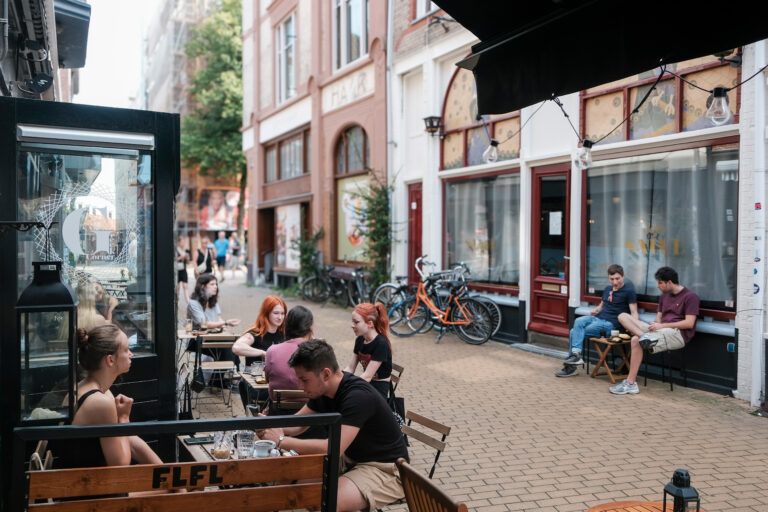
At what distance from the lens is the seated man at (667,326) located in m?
7.51

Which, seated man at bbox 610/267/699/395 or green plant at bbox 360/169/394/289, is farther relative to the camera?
green plant at bbox 360/169/394/289

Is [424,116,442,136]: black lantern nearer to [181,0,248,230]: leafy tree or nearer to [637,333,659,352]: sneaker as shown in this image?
[637,333,659,352]: sneaker

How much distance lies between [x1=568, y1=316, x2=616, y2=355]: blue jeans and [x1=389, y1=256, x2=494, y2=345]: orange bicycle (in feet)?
7.81

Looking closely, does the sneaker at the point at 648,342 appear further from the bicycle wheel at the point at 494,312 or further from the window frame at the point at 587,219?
the bicycle wheel at the point at 494,312

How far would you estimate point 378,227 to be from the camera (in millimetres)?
14453

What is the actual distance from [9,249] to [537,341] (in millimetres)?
8323

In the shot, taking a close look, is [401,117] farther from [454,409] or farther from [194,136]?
[194,136]

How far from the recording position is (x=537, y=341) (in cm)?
1062

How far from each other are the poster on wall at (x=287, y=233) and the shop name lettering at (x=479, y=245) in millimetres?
8365

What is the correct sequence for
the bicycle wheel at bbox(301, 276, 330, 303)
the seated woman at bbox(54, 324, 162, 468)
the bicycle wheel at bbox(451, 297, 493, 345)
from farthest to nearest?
the bicycle wheel at bbox(301, 276, 330, 303) < the bicycle wheel at bbox(451, 297, 493, 345) < the seated woman at bbox(54, 324, 162, 468)

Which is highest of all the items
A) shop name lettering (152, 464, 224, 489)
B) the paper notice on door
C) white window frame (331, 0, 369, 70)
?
white window frame (331, 0, 369, 70)

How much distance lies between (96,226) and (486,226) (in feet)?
28.1

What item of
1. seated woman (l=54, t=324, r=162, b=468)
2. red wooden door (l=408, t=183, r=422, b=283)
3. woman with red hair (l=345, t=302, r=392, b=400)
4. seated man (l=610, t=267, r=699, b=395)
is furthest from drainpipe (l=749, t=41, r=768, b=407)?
red wooden door (l=408, t=183, r=422, b=283)

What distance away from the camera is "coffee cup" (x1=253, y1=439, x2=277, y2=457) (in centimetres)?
339
